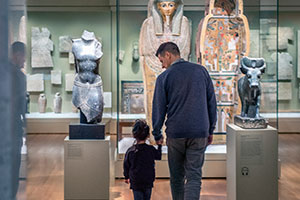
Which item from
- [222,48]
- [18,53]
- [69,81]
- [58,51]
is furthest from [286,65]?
[18,53]

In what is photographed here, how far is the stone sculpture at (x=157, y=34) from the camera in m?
5.48

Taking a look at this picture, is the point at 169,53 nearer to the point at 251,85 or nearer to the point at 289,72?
the point at 251,85

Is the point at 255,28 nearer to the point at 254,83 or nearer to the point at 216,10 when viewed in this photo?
the point at 216,10

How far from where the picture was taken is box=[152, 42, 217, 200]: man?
3.21 metres

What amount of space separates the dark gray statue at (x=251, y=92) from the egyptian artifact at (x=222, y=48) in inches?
58.7

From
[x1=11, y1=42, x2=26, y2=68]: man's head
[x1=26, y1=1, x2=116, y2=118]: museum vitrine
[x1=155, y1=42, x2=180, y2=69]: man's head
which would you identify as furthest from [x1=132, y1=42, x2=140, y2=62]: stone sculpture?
[x1=11, y1=42, x2=26, y2=68]: man's head

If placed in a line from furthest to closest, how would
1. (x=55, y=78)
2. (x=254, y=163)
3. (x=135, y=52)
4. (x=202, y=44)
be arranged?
(x=55, y=78)
(x=135, y=52)
(x=202, y=44)
(x=254, y=163)

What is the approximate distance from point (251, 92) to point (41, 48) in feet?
19.2

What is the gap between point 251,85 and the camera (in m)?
4.01

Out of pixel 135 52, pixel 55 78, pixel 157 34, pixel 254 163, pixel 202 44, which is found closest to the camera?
pixel 254 163

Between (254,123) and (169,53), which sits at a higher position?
(169,53)

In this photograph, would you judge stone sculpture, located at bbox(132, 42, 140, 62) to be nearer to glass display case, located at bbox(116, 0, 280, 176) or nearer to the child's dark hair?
glass display case, located at bbox(116, 0, 280, 176)

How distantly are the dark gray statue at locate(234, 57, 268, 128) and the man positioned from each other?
83 cm

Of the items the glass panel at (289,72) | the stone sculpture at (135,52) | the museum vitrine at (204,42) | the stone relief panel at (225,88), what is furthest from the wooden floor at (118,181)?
the stone sculpture at (135,52)
